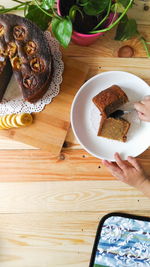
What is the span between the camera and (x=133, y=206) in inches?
44.9

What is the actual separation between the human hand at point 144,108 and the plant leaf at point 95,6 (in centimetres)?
36

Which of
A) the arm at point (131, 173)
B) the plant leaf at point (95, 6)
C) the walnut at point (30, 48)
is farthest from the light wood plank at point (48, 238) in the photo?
the plant leaf at point (95, 6)

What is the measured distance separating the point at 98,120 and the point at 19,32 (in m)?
0.43

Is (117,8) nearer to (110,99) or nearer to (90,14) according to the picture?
(90,14)

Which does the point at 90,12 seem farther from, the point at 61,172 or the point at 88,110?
the point at 61,172

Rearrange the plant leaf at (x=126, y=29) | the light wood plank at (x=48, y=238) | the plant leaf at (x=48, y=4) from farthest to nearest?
the light wood plank at (x=48, y=238) → the plant leaf at (x=126, y=29) → the plant leaf at (x=48, y=4)

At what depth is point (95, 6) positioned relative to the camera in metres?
0.92

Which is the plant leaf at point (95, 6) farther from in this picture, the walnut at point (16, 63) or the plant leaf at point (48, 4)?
A: the walnut at point (16, 63)

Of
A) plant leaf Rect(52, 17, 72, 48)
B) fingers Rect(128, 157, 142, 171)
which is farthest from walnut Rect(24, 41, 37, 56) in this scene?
fingers Rect(128, 157, 142, 171)

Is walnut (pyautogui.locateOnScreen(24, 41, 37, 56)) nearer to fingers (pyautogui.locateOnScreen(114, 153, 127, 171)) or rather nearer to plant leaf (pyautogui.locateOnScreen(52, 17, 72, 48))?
plant leaf (pyautogui.locateOnScreen(52, 17, 72, 48))

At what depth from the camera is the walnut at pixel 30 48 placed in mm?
983

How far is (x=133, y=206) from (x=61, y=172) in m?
0.31

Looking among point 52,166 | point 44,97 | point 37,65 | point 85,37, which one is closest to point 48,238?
point 52,166

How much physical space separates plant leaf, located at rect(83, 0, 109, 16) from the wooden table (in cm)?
21
